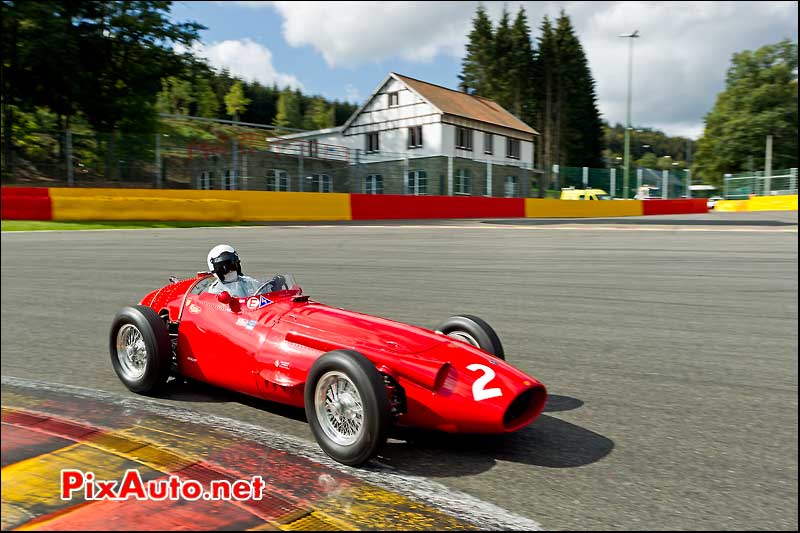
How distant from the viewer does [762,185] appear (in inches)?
1422

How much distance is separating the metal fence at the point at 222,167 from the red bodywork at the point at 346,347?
18.0 m

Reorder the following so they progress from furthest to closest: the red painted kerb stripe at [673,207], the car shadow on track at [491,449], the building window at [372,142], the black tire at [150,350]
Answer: the building window at [372,142], the red painted kerb stripe at [673,207], the black tire at [150,350], the car shadow on track at [491,449]

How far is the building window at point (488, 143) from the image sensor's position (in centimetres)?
4000

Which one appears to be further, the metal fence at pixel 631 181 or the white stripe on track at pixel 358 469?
the metal fence at pixel 631 181

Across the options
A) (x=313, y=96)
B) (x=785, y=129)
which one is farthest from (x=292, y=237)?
(x=313, y=96)

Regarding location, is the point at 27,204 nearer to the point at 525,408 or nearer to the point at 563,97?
the point at 525,408

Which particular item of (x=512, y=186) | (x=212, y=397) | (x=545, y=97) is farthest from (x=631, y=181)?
(x=212, y=397)

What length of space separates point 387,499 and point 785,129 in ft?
197

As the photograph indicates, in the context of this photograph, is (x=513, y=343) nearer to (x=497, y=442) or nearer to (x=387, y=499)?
(x=497, y=442)

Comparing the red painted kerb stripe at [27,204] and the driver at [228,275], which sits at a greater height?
the red painted kerb stripe at [27,204]

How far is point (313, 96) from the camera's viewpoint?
119 meters

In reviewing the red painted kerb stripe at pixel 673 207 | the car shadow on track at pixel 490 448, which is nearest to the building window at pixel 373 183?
the red painted kerb stripe at pixel 673 207

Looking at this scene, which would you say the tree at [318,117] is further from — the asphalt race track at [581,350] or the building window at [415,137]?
the asphalt race track at [581,350]

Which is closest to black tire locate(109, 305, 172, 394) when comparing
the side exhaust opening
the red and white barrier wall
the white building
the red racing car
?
the red racing car
